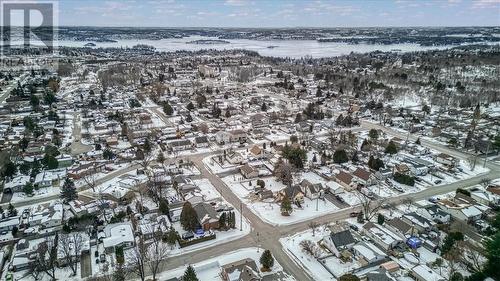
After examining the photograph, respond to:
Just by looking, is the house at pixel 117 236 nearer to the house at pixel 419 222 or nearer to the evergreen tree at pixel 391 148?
the house at pixel 419 222

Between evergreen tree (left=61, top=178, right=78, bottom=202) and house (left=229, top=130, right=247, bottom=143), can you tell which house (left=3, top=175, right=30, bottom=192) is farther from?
house (left=229, top=130, right=247, bottom=143)

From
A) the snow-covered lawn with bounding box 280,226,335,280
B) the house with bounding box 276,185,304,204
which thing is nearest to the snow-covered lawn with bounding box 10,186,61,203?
the house with bounding box 276,185,304,204

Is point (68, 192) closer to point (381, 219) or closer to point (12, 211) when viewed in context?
point (12, 211)

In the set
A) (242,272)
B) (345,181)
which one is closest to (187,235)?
(242,272)

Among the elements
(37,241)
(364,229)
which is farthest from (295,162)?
(37,241)

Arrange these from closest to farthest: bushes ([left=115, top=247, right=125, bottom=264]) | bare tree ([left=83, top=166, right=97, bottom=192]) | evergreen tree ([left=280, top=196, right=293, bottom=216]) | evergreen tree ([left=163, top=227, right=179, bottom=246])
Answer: bushes ([left=115, top=247, right=125, bottom=264]), evergreen tree ([left=163, top=227, right=179, bottom=246]), evergreen tree ([left=280, top=196, right=293, bottom=216]), bare tree ([left=83, top=166, right=97, bottom=192])
